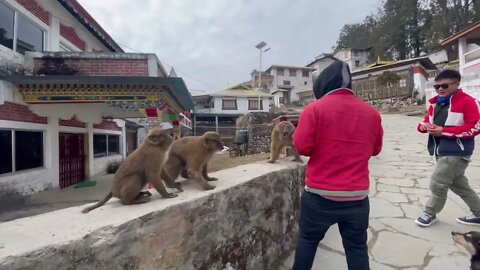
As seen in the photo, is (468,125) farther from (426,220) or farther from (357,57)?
(357,57)

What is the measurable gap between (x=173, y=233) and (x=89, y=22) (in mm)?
10960

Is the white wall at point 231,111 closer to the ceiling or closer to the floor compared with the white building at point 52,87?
closer to the ceiling

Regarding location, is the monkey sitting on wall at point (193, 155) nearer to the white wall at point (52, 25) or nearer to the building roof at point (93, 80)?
the building roof at point (93, 80)

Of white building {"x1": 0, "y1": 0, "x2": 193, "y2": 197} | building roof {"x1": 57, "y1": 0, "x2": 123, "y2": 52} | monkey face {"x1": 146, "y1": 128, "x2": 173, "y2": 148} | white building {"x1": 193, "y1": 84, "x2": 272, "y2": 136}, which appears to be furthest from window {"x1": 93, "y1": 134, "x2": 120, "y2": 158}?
white building {"x1": 193, "y1": 84, "x2": 272, "y2": 136}

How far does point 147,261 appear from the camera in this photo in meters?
1.81

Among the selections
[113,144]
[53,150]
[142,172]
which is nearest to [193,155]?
[142,172]

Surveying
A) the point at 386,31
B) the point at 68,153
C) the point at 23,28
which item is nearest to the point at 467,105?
the point at 23,28

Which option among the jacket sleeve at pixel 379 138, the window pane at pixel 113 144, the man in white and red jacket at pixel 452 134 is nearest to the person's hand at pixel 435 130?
the man in white and red jacket at pixel 452 134

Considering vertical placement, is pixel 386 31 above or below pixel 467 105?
above

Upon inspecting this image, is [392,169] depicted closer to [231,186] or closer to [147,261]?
[231,186]

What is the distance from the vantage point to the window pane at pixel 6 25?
736 centimetres

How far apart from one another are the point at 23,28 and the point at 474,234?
34.7ft

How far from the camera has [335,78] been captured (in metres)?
2.20

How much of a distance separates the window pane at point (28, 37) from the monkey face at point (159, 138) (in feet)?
26.3
